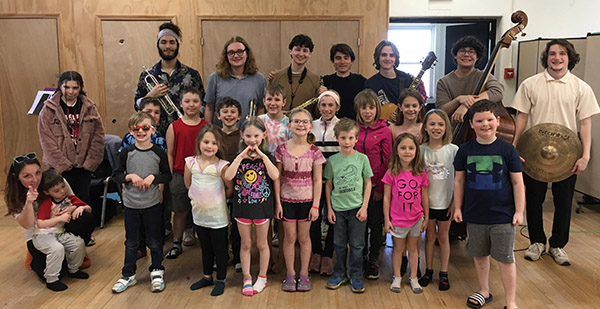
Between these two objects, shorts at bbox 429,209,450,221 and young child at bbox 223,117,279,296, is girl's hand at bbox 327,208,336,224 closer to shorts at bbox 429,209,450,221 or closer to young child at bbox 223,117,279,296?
young child at bbox 223,117,279,296

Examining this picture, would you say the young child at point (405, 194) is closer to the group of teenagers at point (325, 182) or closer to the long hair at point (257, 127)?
the group of teenagers at point (325, 182)

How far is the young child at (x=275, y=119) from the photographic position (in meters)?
3.04

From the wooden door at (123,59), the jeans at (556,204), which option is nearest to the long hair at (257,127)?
the jeans at (556,204)

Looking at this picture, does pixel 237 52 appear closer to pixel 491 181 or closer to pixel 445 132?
pixel 445 132

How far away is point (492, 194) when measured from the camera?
2.62 meters

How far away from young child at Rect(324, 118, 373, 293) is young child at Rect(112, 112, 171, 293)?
1.05 metres

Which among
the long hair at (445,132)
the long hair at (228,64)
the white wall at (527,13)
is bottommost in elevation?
the long hair at (445,132)

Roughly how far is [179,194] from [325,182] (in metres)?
1.03

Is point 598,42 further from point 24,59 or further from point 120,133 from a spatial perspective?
point 24,59

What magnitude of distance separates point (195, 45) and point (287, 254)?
303 cm

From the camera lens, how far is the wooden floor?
279 centimetres

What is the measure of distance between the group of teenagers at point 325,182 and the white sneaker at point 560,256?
0.01m

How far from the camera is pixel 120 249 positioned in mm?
3740

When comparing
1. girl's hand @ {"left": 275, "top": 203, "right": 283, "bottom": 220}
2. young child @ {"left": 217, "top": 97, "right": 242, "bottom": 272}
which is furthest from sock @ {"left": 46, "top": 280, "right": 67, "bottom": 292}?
girl's hand @ {"left": 275, "top": 203, "right": 283, "bottom": 220}
